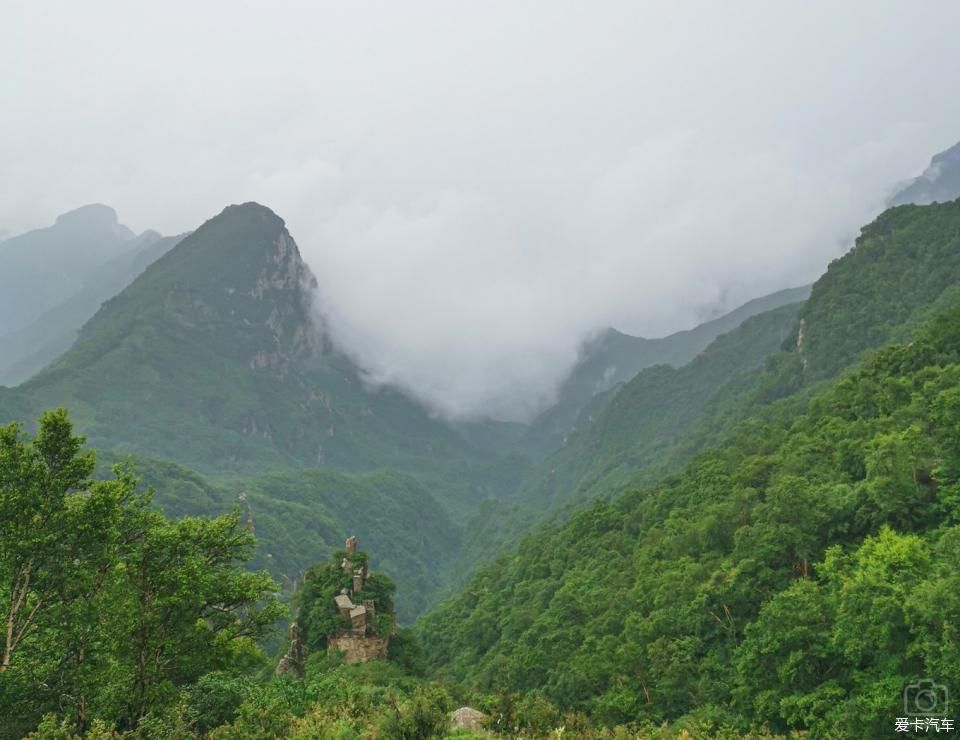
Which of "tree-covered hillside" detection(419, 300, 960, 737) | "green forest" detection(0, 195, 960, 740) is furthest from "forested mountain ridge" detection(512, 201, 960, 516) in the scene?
"tree-covered hillside" detection(419, 300, 960, 737)

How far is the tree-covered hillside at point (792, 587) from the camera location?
23.7 metres

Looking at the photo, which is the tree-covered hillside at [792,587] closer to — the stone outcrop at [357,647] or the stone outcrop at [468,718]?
the stone outcrop at [468,718]

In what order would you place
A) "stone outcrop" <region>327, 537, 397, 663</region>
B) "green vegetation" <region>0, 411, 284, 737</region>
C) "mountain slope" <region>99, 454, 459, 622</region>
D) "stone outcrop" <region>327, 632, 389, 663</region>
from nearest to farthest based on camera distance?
1. "green vegetation" <region>0, 411, 284, 737</region>
2. "stone outcrop" <region>327, 632, 389, 663</region>
3. "stone outcrop" <region>327, 537, 397, 663</region>
4. "mountain slope" <region>99, 454, 459, 622</region>

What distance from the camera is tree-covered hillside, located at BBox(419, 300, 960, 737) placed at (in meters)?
23.7

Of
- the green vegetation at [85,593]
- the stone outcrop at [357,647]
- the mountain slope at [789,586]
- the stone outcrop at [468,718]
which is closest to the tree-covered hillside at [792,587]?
the mountain slope at [789,586]

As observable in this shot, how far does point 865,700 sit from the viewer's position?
71.6ft

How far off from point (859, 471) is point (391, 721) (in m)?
39.7

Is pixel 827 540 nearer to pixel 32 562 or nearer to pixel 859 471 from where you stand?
pixel 859 471

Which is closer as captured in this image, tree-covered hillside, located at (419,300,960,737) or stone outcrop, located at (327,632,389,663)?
tree-covered hillside, located at (419,300,960,737)

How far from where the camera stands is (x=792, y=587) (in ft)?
99.5

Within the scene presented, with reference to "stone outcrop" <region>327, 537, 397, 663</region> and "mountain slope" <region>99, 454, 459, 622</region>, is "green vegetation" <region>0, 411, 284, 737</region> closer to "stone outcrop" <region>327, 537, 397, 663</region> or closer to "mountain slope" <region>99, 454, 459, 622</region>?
"stone outcrop" <region>327, 537, 397, 663</region>

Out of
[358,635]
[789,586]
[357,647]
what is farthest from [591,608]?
[789,586]

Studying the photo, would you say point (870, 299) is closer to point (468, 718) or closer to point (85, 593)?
point (468, 718)

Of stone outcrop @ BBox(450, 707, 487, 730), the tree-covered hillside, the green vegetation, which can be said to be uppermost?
the green vegetation
